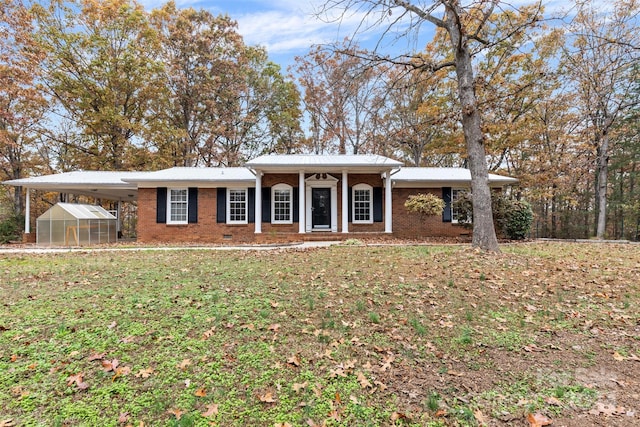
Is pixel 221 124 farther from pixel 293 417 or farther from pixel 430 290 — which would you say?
pixel 293 417

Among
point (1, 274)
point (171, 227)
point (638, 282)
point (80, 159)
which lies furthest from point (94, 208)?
point (638, 282)

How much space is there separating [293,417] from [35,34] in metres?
26.9

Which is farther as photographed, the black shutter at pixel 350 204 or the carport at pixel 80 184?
the black shutter at pixel 350 204

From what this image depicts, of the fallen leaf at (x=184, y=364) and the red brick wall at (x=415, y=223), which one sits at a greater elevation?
the red brick wall at (x=415, y=223)

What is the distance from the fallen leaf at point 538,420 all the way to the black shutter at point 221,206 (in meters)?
14.0

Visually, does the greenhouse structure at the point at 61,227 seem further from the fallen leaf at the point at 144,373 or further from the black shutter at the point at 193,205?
the fallen leaf at the point at 144,373

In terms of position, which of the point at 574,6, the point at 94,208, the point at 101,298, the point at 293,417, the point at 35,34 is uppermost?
the point at 35,34

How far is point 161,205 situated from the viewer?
14.7 m

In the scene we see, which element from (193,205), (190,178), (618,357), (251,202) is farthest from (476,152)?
(193,205)

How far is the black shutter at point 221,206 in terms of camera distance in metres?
14.9

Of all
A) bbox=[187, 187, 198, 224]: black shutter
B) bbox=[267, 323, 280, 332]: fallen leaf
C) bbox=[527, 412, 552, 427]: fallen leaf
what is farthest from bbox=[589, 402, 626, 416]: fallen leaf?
bbox=[187, 187, 198, 224]: black shutter

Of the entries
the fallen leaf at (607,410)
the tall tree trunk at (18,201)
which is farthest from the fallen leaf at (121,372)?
the tall tree trunk at (18,201)

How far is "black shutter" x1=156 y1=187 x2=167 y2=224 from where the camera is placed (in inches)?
576

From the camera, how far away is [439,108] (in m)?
20.6
